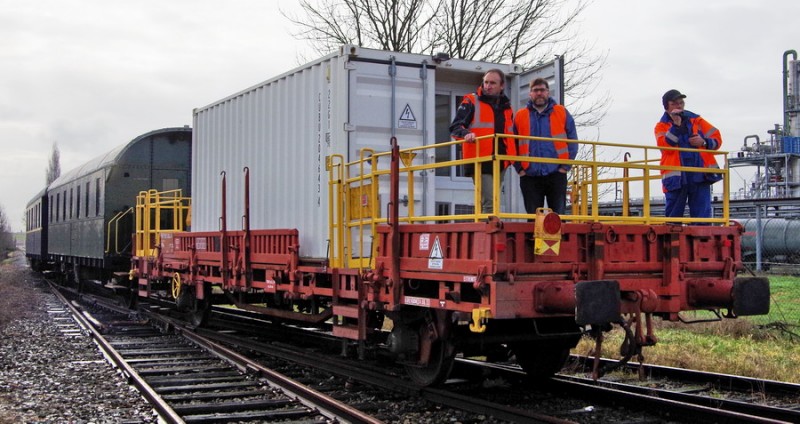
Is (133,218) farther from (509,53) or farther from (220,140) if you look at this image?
(509,53)

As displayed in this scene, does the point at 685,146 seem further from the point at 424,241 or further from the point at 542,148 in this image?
the point at 424,241

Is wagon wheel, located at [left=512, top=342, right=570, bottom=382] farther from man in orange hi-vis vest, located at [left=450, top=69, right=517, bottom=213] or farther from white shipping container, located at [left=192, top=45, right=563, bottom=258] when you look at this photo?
white shipping container, located at [left=192, top=45, right=563, bottom=258]

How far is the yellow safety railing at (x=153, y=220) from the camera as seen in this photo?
1335cm

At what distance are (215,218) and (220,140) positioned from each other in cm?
120

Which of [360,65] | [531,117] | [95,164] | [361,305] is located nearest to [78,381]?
[361,305]

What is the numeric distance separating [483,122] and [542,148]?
0.63 m

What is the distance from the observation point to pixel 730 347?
9.58 m

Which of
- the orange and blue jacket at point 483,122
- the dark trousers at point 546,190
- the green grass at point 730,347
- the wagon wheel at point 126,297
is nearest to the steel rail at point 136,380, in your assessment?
the wagon wheel at point 126,297

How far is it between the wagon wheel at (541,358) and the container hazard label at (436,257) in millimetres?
1793

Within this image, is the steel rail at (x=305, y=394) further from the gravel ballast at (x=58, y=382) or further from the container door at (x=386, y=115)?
the container door at (x=386, y=115)

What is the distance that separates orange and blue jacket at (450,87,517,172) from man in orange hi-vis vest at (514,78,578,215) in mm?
189

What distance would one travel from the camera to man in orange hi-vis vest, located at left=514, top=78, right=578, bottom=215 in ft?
23.1

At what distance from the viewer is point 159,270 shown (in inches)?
510

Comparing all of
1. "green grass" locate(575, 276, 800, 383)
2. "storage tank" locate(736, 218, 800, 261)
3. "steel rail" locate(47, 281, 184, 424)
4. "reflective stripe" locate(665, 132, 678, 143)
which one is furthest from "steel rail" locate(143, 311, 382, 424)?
"storage tank" locate(736, 218, 800, 261)
